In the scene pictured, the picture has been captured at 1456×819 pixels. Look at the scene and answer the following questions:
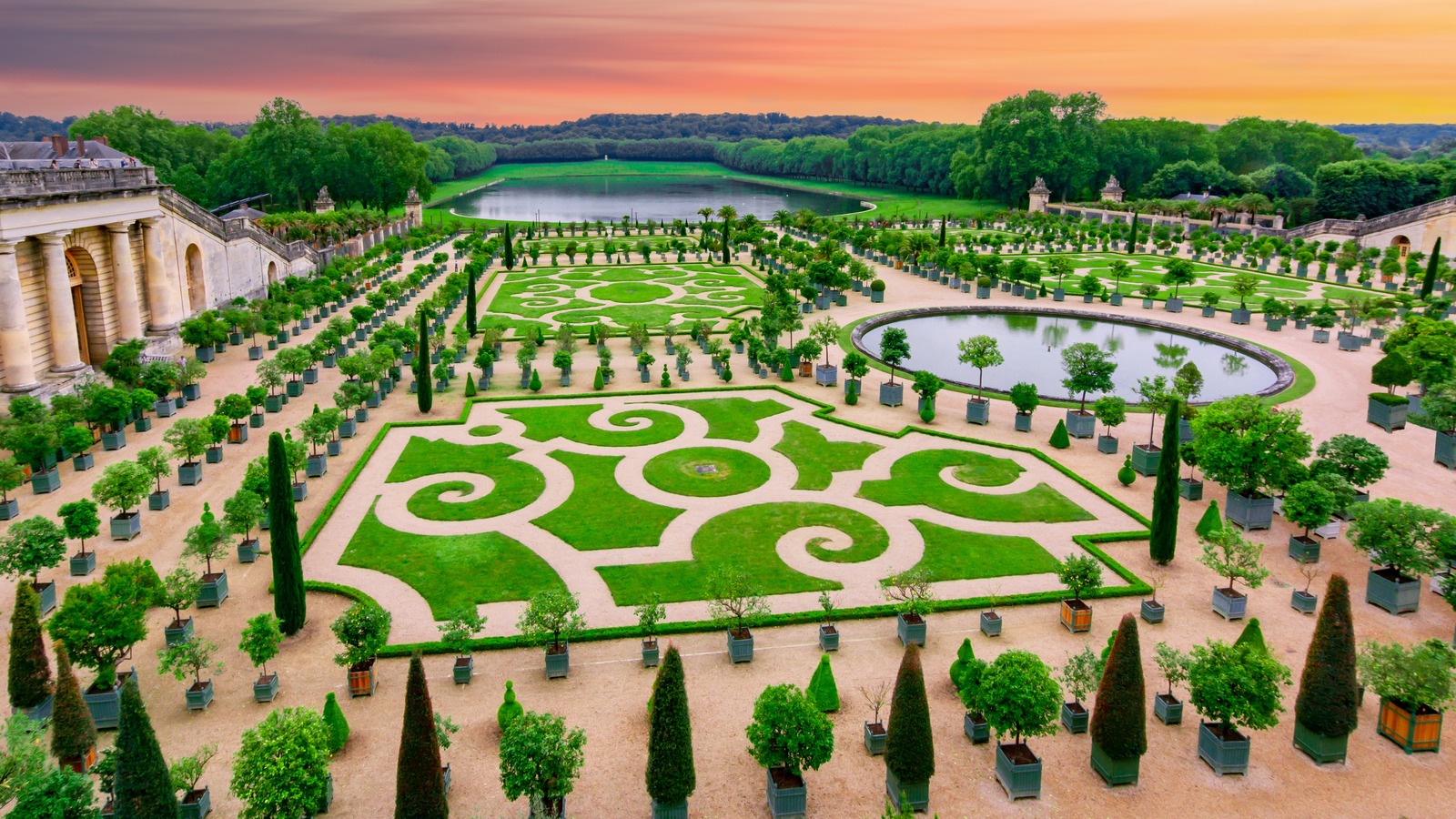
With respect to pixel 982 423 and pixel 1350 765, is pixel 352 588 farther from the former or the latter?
pixel 982 423

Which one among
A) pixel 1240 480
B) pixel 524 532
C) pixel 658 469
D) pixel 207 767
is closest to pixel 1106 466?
pixel 1240 480

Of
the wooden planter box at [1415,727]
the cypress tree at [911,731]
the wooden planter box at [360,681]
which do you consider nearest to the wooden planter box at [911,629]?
the cypress tree at [911,731]

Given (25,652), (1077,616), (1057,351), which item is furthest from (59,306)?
(1057,351)

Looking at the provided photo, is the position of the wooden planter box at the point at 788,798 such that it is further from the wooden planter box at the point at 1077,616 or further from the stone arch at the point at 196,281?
the stone arch at the point at 196,281

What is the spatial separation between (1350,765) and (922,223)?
110 meters

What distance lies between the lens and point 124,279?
169ft

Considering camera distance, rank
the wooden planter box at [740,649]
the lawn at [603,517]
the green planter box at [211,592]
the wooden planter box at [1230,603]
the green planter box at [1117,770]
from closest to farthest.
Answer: the green planter box at [1117,770] < the wooden planter box at [740,649] < the wooden planter box at [1230,603] < the green planter box at [211,592] < the lawn at [603,517]

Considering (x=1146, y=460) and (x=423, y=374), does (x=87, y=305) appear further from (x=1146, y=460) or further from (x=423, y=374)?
(x=1146, y=460)

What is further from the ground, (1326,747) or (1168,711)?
(1326,747)

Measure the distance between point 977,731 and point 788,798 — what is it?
4813 millimetres

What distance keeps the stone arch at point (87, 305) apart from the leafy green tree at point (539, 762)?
46.2m

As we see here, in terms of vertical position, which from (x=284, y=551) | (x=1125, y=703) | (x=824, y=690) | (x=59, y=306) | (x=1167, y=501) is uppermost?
(x=59, y=306)

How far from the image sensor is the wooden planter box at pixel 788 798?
17.3 metres

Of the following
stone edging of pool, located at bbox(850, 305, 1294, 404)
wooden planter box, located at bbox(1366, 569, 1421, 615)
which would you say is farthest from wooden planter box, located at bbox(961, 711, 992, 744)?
stone edging of pool, located at bbox(850, 305, 1294, 404)
